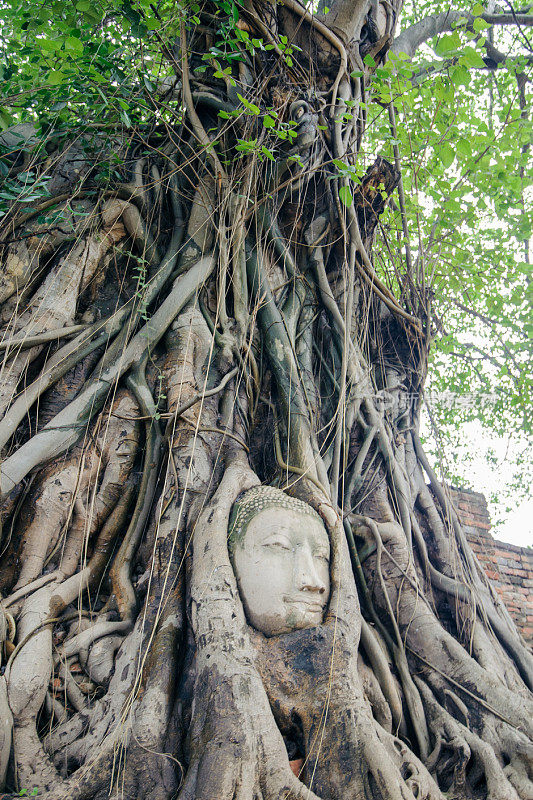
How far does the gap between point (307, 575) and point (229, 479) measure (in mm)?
480

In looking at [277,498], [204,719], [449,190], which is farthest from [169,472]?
[449,190]

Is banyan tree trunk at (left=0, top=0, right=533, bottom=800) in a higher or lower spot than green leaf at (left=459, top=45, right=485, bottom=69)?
lower

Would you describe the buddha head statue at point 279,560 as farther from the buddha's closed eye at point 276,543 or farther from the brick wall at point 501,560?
the brick wall at point 501,560

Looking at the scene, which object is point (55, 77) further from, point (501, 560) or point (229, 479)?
point (501, 560)

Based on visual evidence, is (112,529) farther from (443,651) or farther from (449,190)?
(449,190)

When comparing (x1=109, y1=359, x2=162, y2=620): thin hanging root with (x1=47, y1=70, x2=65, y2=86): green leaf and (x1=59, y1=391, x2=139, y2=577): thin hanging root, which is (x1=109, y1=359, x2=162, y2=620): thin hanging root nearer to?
(x1=59, y1=391, x2=139, y2=577): thin hanging root

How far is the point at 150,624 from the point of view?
1726 millimetres

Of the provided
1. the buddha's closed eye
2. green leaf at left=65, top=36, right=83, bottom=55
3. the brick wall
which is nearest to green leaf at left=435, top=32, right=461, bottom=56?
green leaf at left=65, top=36, right=83, bottom=55

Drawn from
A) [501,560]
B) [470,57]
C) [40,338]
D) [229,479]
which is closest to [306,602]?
[229,479]

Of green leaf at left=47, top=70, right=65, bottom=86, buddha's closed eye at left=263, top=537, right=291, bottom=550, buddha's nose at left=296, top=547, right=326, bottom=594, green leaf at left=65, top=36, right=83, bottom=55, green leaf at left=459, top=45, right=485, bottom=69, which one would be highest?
green leaf at left=459, top=45, right=485, bottom=69

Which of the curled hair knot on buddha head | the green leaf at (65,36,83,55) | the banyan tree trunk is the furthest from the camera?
the green leaf at (65,36,83,55)

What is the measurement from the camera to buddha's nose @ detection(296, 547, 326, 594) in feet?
5.78

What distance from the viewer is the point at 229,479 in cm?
205

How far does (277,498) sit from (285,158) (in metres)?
1.81
